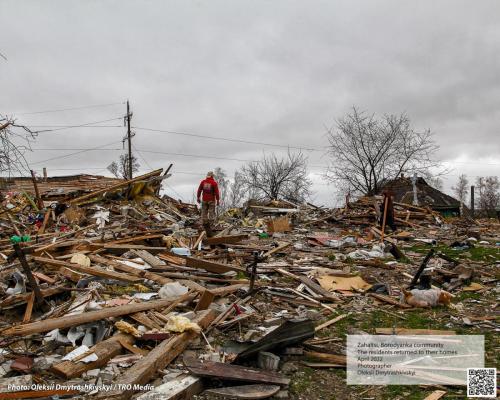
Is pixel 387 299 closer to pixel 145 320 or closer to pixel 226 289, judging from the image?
pixel 226 289

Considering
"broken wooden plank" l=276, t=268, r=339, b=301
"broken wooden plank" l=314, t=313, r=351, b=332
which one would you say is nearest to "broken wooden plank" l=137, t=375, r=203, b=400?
"broken wooden plank" l=314, t=313, r=351, b=332

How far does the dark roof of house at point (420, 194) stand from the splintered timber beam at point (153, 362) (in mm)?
24056

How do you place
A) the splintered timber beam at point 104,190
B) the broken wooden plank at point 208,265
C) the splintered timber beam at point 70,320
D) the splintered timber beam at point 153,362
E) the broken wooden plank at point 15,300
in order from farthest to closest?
1. the splintered timber beam at point 104,190
2. the broken wooden plank at point 208,265
3. the broken wooden plank at point 15,300
4. the splintered timber beam at point 70,320
5. the splintered timber beam at point 153,362

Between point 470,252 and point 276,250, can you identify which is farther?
point 470,252

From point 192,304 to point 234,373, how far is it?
81.9 inches

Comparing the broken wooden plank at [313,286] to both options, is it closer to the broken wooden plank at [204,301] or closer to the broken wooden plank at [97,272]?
the broken wooden plank at [204,301]

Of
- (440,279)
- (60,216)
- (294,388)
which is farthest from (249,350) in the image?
(60,216)

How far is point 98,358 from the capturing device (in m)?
3.91

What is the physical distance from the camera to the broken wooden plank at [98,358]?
368 cm

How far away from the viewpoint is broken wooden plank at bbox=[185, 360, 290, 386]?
3.66 metres

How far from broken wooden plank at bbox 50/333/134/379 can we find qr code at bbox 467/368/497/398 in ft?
11.3

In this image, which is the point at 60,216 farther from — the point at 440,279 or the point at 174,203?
the point at 440,279

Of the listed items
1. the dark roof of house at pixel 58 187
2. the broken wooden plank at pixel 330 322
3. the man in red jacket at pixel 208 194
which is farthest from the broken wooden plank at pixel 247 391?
the dark roof of house at pixel 58 187

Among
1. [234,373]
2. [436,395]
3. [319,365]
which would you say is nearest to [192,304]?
[234,373]
